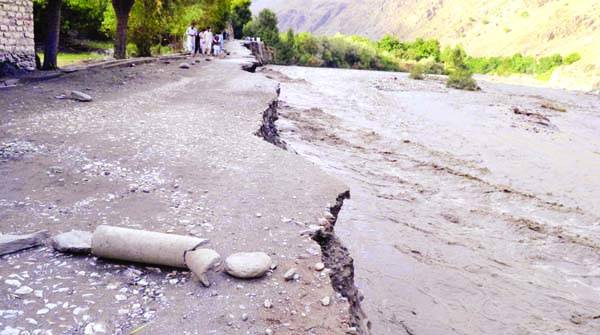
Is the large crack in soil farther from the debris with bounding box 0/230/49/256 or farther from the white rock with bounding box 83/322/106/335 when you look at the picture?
the debris with bounding box 0/230/49/256

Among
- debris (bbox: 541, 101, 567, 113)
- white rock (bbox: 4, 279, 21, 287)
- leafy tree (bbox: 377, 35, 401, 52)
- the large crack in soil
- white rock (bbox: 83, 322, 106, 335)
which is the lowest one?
the large crack in soil

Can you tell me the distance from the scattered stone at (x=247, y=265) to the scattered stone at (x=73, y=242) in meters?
1.09

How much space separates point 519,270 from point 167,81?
36.0 feet

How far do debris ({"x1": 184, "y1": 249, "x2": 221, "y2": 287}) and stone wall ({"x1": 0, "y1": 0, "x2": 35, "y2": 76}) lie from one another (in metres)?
11.2

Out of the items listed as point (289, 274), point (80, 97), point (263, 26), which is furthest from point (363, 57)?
point (289, 274)

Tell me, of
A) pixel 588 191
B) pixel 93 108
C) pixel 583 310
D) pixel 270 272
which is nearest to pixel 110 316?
pixel 270 272

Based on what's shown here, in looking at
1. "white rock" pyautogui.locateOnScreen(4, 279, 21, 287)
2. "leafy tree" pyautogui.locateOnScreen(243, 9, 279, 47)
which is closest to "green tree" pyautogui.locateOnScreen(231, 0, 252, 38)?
"leafy tree" pyautogui.locateOnScreen(243, 9, 279, 47)

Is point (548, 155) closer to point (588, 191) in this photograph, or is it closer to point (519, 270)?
point (588, 191)

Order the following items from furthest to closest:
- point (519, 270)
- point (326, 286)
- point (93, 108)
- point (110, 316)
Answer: point (93, 108) → point (519, 270) → point (326, 286) → point (110, 316)

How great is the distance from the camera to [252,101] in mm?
11758

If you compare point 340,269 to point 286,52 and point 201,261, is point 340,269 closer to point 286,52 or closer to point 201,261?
point 201,261

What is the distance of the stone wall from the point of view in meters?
12.4

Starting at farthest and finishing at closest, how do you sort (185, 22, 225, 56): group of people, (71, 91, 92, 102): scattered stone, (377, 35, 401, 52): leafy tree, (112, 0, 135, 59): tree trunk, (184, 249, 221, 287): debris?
(377, 35, 401, 52): leafy tree, (185, 22, 225, 56): group of people, (112, 0, 135, 59): tree trunk, (71, 91, 92, 102): scattered stone, (184, 249, 221, 287): debris

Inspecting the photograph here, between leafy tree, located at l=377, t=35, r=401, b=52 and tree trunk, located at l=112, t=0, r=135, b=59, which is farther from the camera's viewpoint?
leafy tree, located at l=377, t=35, r=401, b=52
